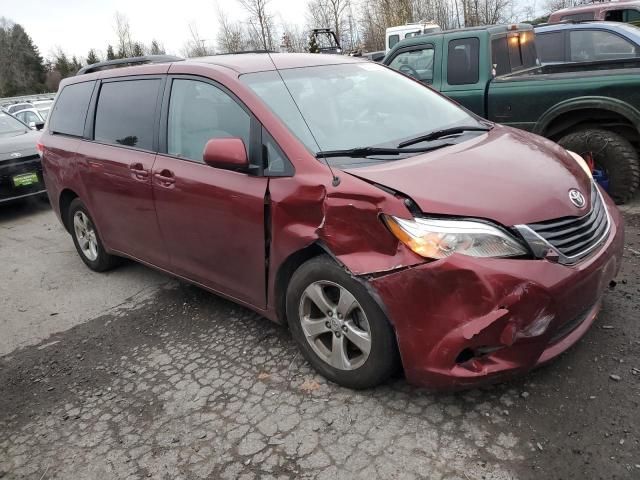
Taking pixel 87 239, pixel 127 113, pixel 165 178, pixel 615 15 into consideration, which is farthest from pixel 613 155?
pixel 615 15

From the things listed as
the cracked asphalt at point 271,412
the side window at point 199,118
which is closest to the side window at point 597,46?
the cracked asphalt at point 271,412

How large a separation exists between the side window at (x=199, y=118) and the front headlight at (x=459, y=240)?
1.25m

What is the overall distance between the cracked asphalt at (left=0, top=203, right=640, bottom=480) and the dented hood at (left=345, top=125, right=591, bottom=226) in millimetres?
918

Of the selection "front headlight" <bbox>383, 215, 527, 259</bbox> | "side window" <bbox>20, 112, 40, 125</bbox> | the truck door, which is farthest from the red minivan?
"side window" <bbox>20, 112, 40, 125</bbox>

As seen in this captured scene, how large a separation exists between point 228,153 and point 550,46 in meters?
6.51

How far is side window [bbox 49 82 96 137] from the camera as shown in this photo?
472 cm

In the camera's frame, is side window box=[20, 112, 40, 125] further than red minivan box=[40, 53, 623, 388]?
Yes

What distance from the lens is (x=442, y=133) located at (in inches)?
128

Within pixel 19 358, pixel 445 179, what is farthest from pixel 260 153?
pixel 19 358

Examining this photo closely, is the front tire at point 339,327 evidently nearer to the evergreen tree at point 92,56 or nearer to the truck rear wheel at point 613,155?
the truck rear wheel at point 613,155

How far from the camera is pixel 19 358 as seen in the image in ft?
12.2

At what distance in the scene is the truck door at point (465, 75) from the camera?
5977 millimetres

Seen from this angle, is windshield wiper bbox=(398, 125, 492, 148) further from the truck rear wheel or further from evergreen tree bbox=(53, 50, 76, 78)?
evergreen tree bbox=(53, 50, 76, 78)

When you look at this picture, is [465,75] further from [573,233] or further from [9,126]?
[9,126]
